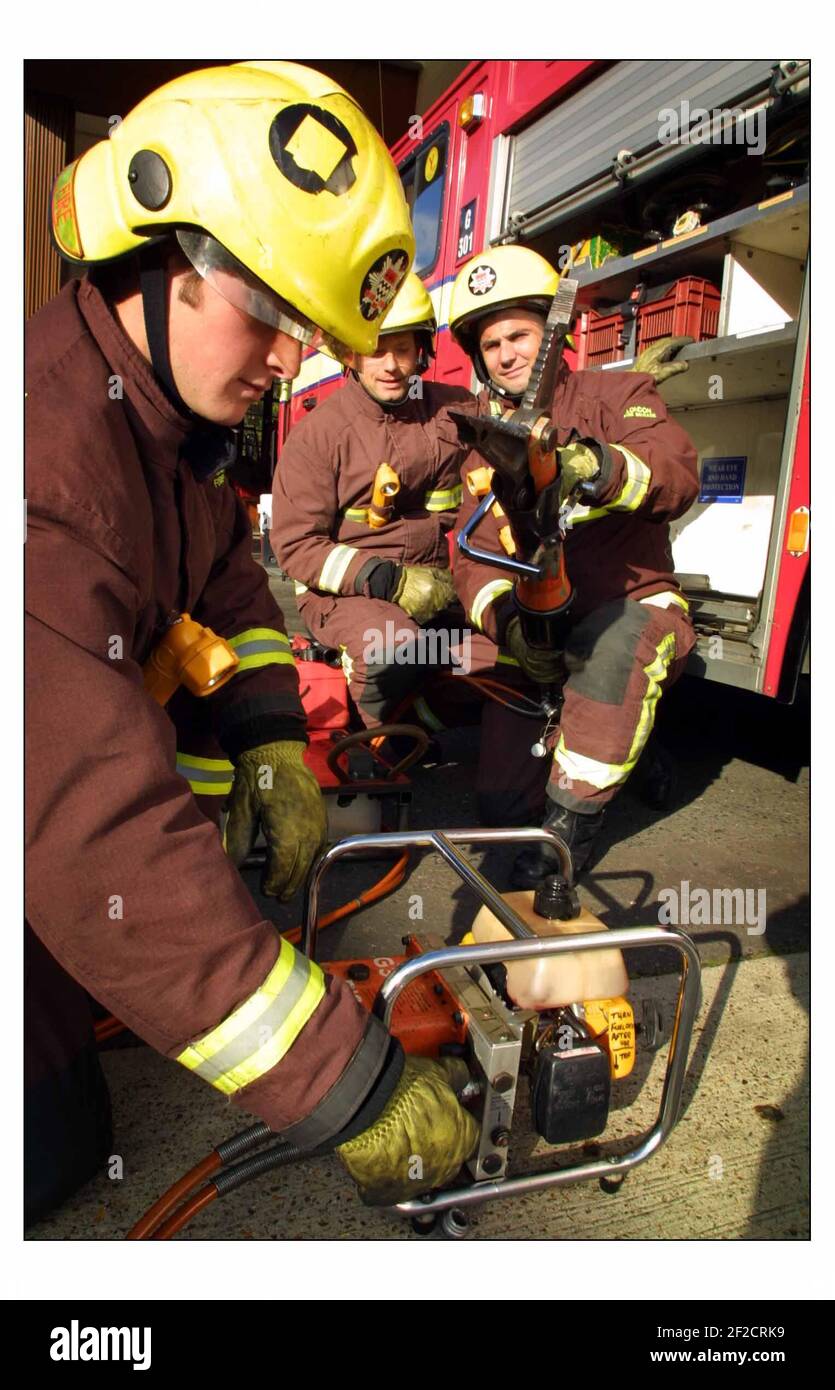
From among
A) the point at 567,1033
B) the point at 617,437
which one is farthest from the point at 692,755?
the point at 567,1033

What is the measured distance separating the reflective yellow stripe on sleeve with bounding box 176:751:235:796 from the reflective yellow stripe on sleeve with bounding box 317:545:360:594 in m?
1.56

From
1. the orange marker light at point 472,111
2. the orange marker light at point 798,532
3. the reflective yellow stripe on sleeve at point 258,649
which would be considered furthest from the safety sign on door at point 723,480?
the reflective yellow stripe on sleeve at point 258,649

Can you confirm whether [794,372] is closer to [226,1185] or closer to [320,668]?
[320,668]

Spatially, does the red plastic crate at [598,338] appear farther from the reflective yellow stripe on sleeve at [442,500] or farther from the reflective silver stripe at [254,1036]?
the reflective silver stripe at [254,1036]

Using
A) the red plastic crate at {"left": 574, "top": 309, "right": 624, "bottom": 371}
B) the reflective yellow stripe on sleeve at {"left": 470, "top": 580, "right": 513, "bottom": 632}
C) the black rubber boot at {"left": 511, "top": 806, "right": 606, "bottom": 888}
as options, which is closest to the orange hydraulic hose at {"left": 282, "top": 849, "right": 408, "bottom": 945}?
the black rubber boot at {"left": 511, "top": 806, "right": 606, "bottom": 888}

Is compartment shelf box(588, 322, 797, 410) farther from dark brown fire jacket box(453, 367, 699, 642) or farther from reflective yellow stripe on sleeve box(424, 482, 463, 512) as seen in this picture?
reflective yellow stripe on sleeve box(424, 482, 463, 512)

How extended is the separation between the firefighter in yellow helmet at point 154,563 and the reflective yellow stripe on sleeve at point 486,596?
6.03 ft

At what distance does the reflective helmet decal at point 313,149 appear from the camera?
1146mm

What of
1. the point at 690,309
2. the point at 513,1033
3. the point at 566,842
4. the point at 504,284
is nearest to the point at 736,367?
the point at 690,309

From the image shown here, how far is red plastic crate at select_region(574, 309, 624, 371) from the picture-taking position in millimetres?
4031

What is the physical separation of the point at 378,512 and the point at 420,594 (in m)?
0.43

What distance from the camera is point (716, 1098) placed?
5.84 ft

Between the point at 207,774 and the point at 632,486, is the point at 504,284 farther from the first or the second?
the point at 207,774

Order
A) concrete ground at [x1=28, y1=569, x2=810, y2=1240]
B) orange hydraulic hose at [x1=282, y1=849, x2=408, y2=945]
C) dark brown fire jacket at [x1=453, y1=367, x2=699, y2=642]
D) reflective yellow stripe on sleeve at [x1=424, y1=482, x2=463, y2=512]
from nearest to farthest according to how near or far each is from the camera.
Result: concrete ground at [x1=28, y1=569, x2=810, y2=1240] < orange hydraulic hose at [x1=282, y1=849, x2=408, y2=945] < dark brown fire jacket at [x1=453, y1=367, x2=699, y2=642] < reflective yellow stripe on sleeve at [x1=424, y1=482, x2=463, y2=512]
